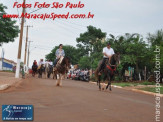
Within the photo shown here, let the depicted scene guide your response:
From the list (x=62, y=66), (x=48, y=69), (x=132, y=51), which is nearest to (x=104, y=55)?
(x=62, y=66)

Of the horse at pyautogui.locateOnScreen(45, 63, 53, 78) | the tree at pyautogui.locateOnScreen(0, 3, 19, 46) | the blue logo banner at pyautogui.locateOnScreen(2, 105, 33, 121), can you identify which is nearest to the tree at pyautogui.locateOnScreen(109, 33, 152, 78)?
the horse at pyautogui.locateOnScreen(45, 63, 53, 78)

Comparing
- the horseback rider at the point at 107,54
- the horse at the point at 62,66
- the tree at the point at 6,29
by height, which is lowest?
the horse at the point at 62,66

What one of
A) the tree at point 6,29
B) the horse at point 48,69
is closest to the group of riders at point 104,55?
the horse at point 48,69

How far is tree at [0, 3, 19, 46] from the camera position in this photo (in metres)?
49.1

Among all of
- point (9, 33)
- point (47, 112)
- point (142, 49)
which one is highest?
point (9, 33)

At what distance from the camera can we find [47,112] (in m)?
6.73

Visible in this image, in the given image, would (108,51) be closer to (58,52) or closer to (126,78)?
(58,52)

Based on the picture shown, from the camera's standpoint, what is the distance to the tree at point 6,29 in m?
49.1

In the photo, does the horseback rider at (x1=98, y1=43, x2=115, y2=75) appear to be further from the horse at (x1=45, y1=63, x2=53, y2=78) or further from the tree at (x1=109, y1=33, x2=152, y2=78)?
the tree at (x1=109, y1=33, x2=152, y2=78)

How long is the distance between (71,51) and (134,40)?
67071mm

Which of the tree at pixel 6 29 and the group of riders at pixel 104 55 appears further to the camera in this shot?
the tree at pixel 6 29

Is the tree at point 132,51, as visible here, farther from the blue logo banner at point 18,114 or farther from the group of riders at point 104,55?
the blue logo banner at point 18,114

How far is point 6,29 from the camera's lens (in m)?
49.6

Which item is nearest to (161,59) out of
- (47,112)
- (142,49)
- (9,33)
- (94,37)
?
(142,49)
